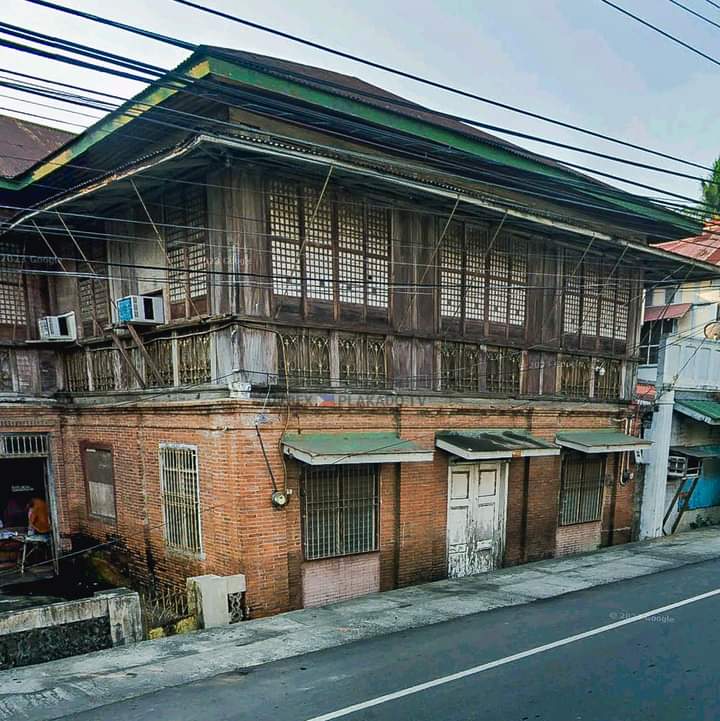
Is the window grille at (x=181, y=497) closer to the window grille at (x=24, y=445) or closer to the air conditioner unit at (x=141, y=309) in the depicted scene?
the air conditioner unit at (x=141, y=309)

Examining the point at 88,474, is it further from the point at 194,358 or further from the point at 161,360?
the point at 194,358

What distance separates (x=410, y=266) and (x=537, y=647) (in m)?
6.40

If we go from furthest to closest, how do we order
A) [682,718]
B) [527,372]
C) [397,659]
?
[527,372]
[397,659]
[682,718]

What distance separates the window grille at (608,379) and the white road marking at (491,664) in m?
5.42

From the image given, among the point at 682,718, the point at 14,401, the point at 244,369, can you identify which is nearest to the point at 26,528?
the point at 14,401

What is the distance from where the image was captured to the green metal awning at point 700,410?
14789 millimetres

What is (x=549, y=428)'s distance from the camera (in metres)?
12.6

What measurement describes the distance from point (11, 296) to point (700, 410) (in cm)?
1680

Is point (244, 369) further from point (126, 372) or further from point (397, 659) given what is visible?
point (397, 659)

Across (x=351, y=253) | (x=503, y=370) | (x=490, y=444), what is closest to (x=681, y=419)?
(x=503, y=370)

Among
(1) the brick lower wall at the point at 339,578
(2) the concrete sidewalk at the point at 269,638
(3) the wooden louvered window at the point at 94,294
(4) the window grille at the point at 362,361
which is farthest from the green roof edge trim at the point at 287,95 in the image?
(1) the brick lower wall at the point at 339,578

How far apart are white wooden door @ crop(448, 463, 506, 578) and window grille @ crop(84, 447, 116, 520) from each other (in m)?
6.77

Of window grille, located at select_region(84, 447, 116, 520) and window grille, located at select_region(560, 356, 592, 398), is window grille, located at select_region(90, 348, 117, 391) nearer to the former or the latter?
window grille, located at select_region(84, 447, 116, 520)

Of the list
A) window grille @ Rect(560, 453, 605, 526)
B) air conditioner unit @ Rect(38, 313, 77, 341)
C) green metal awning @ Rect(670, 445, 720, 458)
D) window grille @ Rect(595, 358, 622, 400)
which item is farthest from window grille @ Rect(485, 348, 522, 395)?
air conditioner unit @ Rect(38, 313, 77, 341)
